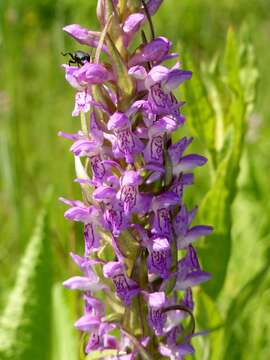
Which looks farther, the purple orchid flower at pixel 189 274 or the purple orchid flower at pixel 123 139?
the purple orchid flower at pixel 189 274

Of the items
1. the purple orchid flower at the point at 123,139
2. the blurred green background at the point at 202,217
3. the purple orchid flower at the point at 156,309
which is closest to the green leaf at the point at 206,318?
the blurred green background at the point at 202,217

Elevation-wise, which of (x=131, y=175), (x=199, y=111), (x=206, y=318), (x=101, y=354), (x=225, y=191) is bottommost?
(x=101, y=354)

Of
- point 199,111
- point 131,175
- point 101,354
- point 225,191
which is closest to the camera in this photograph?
point 131,175

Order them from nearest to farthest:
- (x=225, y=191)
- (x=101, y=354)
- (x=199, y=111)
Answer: (x=101, y=354)
(x=225, y=191)
(x=199, y=111)

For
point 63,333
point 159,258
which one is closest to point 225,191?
point 159,258

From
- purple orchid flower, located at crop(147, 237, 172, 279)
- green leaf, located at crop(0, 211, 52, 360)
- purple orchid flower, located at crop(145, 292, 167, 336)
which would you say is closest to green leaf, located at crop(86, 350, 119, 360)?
purple orchid flower, located at crop(145, 292, 167, 336)

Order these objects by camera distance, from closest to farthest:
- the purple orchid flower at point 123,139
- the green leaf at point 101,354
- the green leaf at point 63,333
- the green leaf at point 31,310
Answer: the purple orchid flower at point 123,139 → the green leaf at point 101,354 → the green leaf at point 31,310 → the green leaf at point 63,333

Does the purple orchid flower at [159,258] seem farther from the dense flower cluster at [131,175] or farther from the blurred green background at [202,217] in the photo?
the blurred green background at [202,217]

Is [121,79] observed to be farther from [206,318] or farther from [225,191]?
[206,318]
